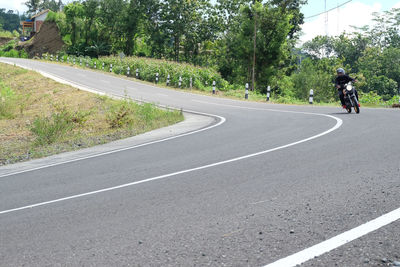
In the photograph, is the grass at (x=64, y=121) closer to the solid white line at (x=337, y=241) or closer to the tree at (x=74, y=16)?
the solid white line at (x=337, y=241)

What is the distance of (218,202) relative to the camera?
5.04m

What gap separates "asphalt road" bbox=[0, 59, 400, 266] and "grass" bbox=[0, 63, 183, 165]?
428 centimetres

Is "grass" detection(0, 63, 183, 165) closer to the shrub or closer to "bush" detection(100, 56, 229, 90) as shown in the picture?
"bush" detection(100, 56, 229, 90)

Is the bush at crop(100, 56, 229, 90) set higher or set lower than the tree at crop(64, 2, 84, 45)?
lower

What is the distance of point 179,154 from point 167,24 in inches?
2413

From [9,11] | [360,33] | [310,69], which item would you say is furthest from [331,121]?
[9,11]

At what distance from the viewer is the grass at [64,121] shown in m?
13.1

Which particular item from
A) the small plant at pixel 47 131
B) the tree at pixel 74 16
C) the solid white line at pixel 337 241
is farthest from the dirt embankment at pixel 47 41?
the solid white line at pixel 337 241

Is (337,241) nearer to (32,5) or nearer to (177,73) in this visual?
(177,73)

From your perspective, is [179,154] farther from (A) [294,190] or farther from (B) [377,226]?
(B) [377,226]

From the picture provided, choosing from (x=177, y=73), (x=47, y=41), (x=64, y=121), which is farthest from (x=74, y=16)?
(x=64, y=121)

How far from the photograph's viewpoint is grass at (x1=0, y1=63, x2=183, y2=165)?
1311 cm

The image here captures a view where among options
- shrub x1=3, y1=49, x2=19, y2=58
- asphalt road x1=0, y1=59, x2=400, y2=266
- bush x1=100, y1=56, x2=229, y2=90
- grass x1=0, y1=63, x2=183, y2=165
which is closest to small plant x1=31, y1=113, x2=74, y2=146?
grass x1=0, y1=63, x2=183, y2=165

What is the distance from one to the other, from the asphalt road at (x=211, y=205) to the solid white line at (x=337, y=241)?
0.19 feet
